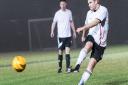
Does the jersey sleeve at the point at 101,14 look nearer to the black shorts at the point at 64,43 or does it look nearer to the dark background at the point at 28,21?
the black shorts at the point at 64,43

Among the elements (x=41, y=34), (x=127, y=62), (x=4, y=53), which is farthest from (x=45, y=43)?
(x=127, y=62)

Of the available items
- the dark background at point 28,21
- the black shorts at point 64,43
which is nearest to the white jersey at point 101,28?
the black shorts at point 64,43

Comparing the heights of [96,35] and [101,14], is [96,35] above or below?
below

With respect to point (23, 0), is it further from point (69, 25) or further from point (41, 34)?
point (69, 25)

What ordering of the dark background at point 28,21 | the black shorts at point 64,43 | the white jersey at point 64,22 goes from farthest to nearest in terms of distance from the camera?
the dark background at point 28,21, the white jersey at point 64,22, the black shorts at point 64,43

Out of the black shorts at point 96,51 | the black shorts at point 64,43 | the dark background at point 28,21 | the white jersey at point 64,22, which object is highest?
the black shorts at point 96,51

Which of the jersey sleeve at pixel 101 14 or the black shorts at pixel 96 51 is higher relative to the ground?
the jersey sleeve at pixel 101 14

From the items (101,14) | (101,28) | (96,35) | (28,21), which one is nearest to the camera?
(101,14)

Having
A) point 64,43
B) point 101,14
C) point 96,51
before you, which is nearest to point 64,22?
point 64,43

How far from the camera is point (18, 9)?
2906cm

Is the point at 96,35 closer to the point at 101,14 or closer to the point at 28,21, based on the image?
the point at 101,14

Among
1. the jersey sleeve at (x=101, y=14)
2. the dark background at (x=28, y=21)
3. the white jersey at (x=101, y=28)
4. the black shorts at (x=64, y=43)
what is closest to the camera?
the jersey sleeve at (x=101, y=14)

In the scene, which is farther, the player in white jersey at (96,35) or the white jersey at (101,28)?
the white jersey at (101,28)

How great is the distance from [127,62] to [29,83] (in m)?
5.81
